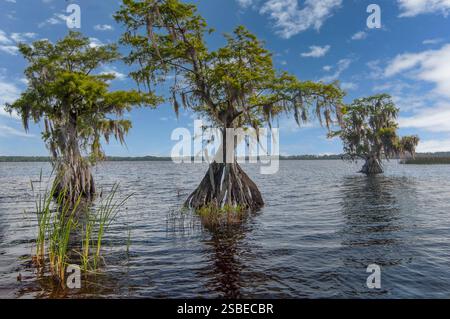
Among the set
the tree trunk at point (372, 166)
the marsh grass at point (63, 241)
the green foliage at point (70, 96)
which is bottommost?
the marsh grass at point (63, 241)

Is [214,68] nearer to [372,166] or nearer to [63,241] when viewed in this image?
[63,241]

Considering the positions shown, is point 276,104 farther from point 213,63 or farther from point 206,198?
point 206,198

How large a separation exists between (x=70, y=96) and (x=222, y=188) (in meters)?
14.3

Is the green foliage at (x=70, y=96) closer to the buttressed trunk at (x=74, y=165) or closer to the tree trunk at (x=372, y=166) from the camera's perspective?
the buttressed trunk at (x=74, y=165)

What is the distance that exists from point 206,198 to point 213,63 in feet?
24.6

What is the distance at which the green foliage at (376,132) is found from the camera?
161 ft

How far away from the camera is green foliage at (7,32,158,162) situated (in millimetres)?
22969

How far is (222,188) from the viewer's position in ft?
56.9

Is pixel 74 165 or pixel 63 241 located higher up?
pixel 74 165

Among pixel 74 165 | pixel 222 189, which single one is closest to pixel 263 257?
pixel 222 189

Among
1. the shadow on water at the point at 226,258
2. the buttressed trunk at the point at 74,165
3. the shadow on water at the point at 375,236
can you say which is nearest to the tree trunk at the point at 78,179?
the buttressed trunk at the point at 74,165

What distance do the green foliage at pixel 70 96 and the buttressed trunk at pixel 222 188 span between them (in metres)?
10.5

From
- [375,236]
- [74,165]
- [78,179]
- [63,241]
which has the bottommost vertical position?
[375,236]

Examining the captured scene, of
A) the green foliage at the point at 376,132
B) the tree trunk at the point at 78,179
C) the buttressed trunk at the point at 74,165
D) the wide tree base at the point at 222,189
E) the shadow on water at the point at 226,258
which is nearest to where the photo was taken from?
the shadow on water at the point at 226,258
